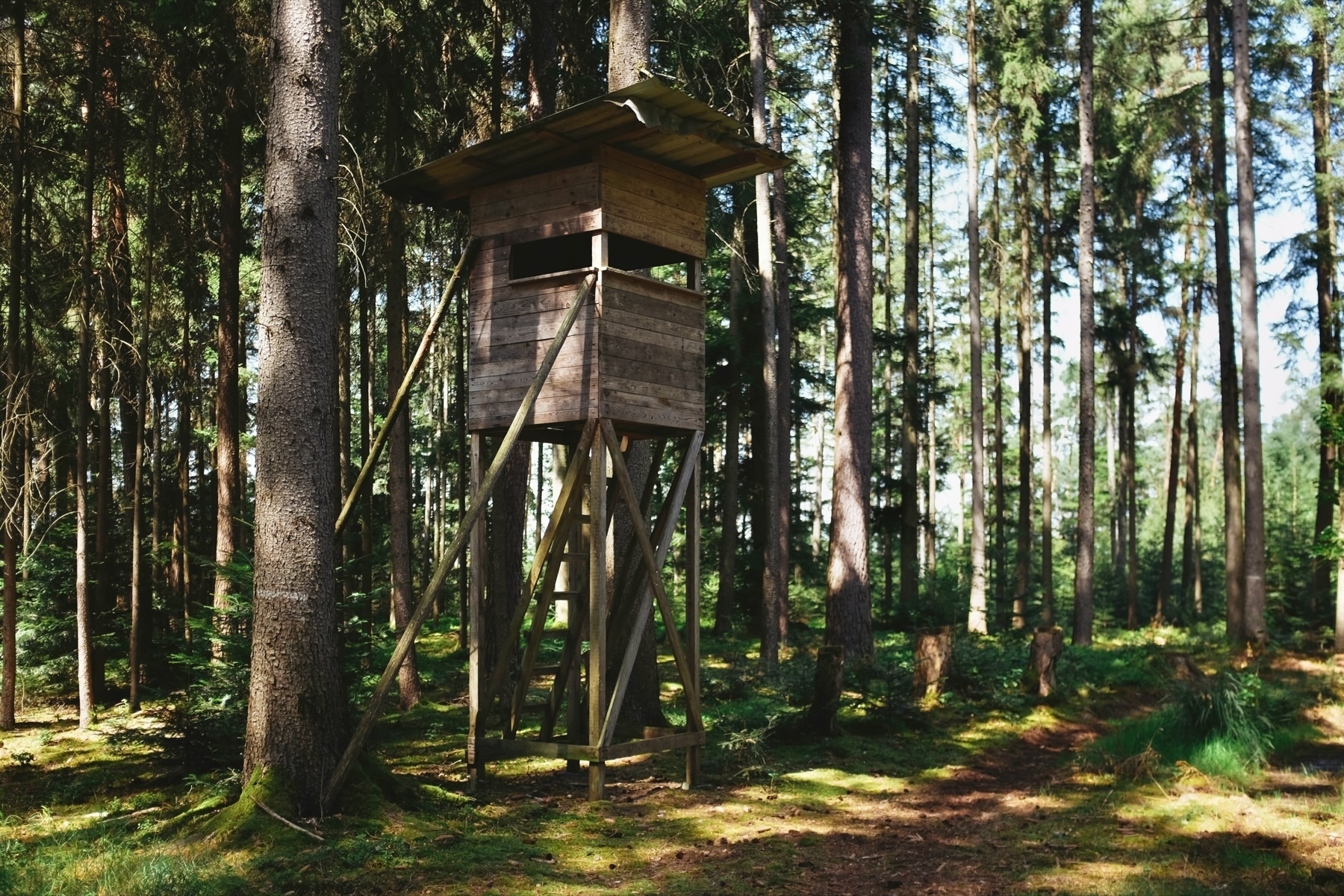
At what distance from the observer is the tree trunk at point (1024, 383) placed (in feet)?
89.5

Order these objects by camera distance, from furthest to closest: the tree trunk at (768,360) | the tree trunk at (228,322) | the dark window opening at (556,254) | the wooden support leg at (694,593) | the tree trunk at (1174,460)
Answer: the tree trunk at (1174,460) < the tree trunk at (768,360) < the tree trunk at (228,322) < the dark window opening at (556,254) < the wooden support leg at (694,593)

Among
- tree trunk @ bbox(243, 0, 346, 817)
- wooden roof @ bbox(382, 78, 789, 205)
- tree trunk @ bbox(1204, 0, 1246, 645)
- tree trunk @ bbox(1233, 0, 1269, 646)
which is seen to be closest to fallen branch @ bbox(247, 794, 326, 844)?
tree trunk @ bbox(243, 0, 346, 817)

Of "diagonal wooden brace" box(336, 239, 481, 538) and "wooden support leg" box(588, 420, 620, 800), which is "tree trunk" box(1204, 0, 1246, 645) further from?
"diagonal wooden brace" box(336, 239, 481, 538)

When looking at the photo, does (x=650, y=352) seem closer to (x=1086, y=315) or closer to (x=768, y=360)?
(x=768, y=360)

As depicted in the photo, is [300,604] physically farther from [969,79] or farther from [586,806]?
[969,79]

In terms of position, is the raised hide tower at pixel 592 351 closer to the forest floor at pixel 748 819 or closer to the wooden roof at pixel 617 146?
the wooden roof at pixel 617 146

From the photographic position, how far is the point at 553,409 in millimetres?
9492

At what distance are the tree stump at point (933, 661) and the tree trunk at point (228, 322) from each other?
9246 mm

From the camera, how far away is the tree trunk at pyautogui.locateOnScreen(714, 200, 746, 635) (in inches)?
860

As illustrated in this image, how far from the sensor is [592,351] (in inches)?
363

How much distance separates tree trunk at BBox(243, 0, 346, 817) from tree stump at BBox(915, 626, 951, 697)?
9001mm

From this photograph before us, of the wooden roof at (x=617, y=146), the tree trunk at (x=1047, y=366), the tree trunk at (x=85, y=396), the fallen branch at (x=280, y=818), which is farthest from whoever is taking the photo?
the tree trunk at (x=1047, y=366)

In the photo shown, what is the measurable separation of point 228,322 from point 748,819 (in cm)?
982

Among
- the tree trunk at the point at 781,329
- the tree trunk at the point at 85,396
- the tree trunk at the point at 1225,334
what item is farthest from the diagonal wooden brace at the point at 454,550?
the tree trunk at the point at 1225,334
